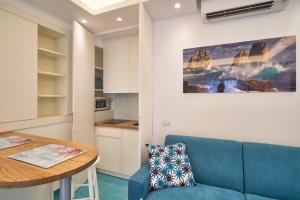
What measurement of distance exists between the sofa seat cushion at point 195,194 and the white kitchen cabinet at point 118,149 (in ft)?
3.46

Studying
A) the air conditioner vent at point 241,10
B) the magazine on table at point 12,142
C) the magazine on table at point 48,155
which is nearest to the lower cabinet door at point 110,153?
the magazine on table at point 12,142

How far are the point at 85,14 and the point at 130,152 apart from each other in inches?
81.6

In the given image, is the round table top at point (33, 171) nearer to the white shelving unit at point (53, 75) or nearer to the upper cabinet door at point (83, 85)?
the upper cabinet door at point (83, 85)

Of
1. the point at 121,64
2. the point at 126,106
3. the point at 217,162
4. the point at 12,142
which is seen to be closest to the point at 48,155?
the point at 12,142

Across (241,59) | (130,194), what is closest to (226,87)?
(241,59)

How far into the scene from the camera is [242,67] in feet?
6.46

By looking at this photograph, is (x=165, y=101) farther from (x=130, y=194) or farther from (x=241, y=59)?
(x=130, y=194)

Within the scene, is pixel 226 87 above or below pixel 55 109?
above

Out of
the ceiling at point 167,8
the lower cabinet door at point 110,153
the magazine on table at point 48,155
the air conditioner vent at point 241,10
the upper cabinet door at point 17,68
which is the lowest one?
the lower cabinet door at point 110,153

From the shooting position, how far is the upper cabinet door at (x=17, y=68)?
1778mm

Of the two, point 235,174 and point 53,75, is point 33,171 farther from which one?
point 53,75

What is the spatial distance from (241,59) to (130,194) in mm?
1880

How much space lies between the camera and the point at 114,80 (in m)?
3.03

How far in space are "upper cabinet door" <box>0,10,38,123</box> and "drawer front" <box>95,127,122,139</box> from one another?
39.3 inches
